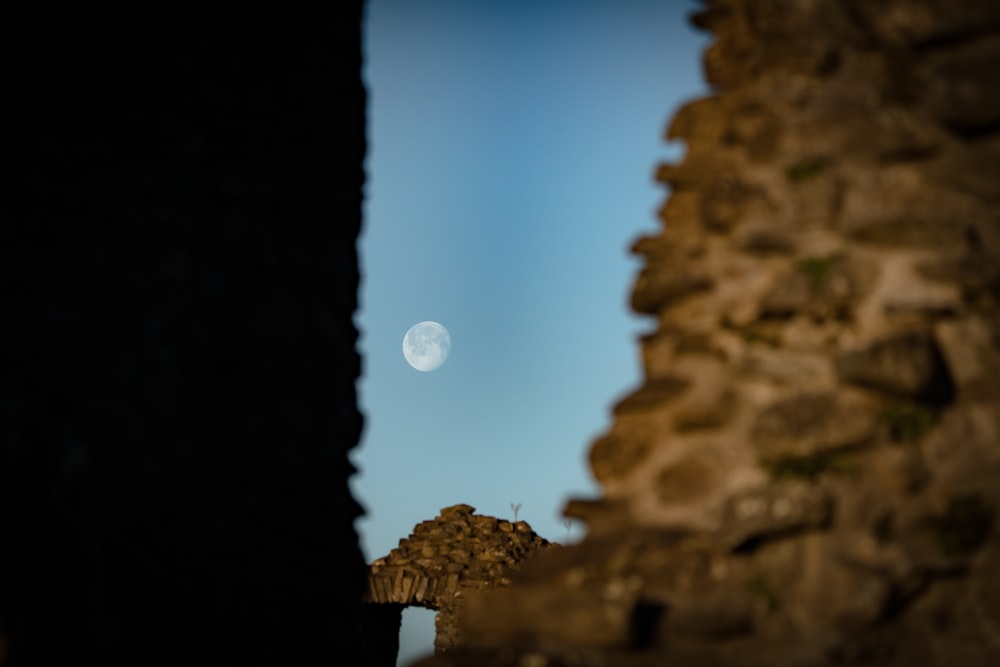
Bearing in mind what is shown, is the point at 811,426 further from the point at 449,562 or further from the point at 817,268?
the point at 449,562

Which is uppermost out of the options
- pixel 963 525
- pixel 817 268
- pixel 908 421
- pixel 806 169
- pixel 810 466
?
pixel 806 169

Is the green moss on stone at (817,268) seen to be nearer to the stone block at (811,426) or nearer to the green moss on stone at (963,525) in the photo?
the stone block at (811,426)

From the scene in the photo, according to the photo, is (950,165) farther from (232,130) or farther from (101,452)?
(101,452)

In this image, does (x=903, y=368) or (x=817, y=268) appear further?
(x=817, y=268)

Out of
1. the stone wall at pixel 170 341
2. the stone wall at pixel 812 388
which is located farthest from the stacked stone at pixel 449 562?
the stone wall at pixel 812 388

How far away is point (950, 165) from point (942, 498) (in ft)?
2.90

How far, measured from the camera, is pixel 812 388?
2.11m

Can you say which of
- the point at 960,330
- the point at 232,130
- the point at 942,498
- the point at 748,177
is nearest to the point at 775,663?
the point at 942,498

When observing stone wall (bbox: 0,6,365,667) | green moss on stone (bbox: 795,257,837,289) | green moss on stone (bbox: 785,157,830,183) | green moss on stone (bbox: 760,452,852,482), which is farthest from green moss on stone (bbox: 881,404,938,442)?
stone wall (bbox: 0,6,365,667)

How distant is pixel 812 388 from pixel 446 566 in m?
7.48

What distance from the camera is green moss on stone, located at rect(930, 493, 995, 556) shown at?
1.95 metres

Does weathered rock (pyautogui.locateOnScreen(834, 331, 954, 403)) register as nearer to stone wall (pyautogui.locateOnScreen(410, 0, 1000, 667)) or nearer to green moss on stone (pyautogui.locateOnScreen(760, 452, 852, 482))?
stone wall (pyautogui.locateOnScreen(410, 0, 1000, 667))

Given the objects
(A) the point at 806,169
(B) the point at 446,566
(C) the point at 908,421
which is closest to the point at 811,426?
(C) the point at 908,421

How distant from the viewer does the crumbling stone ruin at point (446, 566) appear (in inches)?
347
